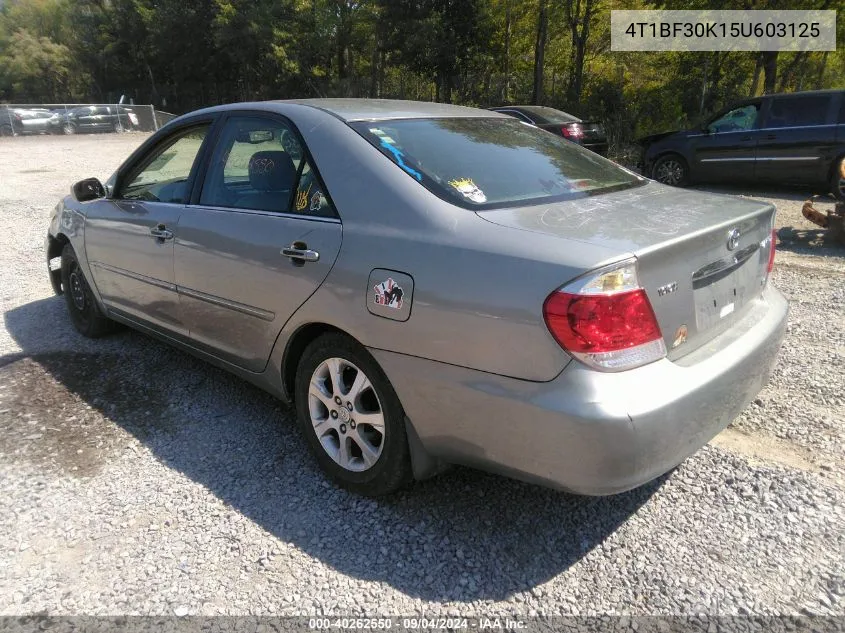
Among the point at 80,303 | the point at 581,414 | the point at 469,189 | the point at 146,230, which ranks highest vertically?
the point at 469,189

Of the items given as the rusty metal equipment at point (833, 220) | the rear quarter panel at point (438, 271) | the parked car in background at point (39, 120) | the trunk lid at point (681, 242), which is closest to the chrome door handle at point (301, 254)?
the rear quarter panel at point (438, 271)

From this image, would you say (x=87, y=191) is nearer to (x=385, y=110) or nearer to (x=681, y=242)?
(x=385, y=110)

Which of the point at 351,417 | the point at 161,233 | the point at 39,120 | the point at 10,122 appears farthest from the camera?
the point at 39,120

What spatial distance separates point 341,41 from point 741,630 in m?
34.1

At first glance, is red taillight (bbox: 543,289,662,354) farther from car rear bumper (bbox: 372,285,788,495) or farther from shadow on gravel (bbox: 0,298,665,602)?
shadow on gravel (bbox: 0,298,665,602)

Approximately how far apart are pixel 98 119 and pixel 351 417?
3168 cm

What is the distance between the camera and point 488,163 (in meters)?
2.87

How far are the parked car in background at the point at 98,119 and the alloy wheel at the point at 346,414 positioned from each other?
103ft

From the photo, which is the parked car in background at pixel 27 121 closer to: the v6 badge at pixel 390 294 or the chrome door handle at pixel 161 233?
the chrome door handle at pixel 161 233

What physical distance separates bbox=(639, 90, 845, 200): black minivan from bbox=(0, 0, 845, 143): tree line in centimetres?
759

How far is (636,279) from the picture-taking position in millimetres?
2072

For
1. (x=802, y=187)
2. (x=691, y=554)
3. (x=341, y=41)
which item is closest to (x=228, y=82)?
(x=341, y=41)

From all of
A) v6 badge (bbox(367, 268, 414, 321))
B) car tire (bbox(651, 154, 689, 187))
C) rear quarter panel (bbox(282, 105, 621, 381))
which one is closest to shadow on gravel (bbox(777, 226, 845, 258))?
car tire (bbox(651, 154, 689, 187))

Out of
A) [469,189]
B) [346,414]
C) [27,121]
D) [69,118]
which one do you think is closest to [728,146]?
[469,189]
